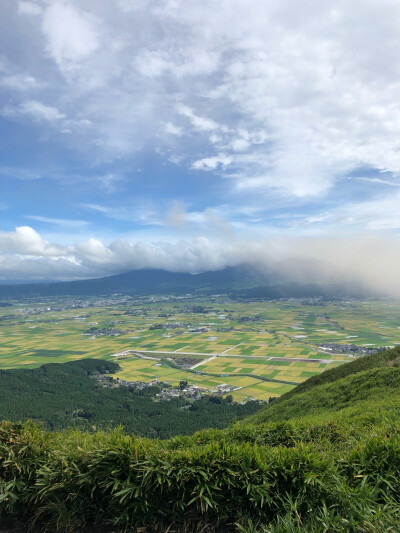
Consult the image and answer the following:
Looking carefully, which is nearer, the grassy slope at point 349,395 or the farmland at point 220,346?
the grassy slope at point 349,395

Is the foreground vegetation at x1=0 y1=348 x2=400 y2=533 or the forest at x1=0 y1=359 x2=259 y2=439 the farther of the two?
the forest at x1=0 y1=359 x2=259 y2=439

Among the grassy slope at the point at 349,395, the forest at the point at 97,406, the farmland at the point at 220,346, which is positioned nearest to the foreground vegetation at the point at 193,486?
the grassy slope at the point at 349,395

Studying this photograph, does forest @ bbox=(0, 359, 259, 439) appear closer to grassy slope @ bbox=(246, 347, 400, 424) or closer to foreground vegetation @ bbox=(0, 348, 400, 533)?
grassy slope @ bbox=(246, 347, 400, 424)

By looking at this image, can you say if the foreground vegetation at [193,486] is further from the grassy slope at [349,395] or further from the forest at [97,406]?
the forest at [97,406]

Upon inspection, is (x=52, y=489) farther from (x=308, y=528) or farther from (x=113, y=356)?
(x=113, y=356)

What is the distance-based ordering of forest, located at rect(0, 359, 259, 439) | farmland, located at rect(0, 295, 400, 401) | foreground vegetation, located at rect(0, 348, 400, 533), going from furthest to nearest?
farmland, located at rect(0, 295, 400, 401) < forest, located at rect(0, 359, 259, 439) < foreground vegetation, located at rect(0, 348, 400, 533)

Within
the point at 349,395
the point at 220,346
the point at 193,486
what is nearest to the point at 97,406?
the point at 220,346

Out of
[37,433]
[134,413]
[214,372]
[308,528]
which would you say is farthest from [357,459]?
[214,372]

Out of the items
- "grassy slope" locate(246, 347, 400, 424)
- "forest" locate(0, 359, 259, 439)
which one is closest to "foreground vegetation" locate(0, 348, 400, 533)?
"grassy slope" locate(246, 347, 400, 424)

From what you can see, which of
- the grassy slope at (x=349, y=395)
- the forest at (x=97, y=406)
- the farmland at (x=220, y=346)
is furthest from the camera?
the farmland at (x=220, y=346)

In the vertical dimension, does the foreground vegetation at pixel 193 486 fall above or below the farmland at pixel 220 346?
above

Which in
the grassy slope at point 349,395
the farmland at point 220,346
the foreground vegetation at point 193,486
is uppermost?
the foreground vegetation at point 193,486

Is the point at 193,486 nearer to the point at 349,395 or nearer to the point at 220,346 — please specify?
the point at 349,395
